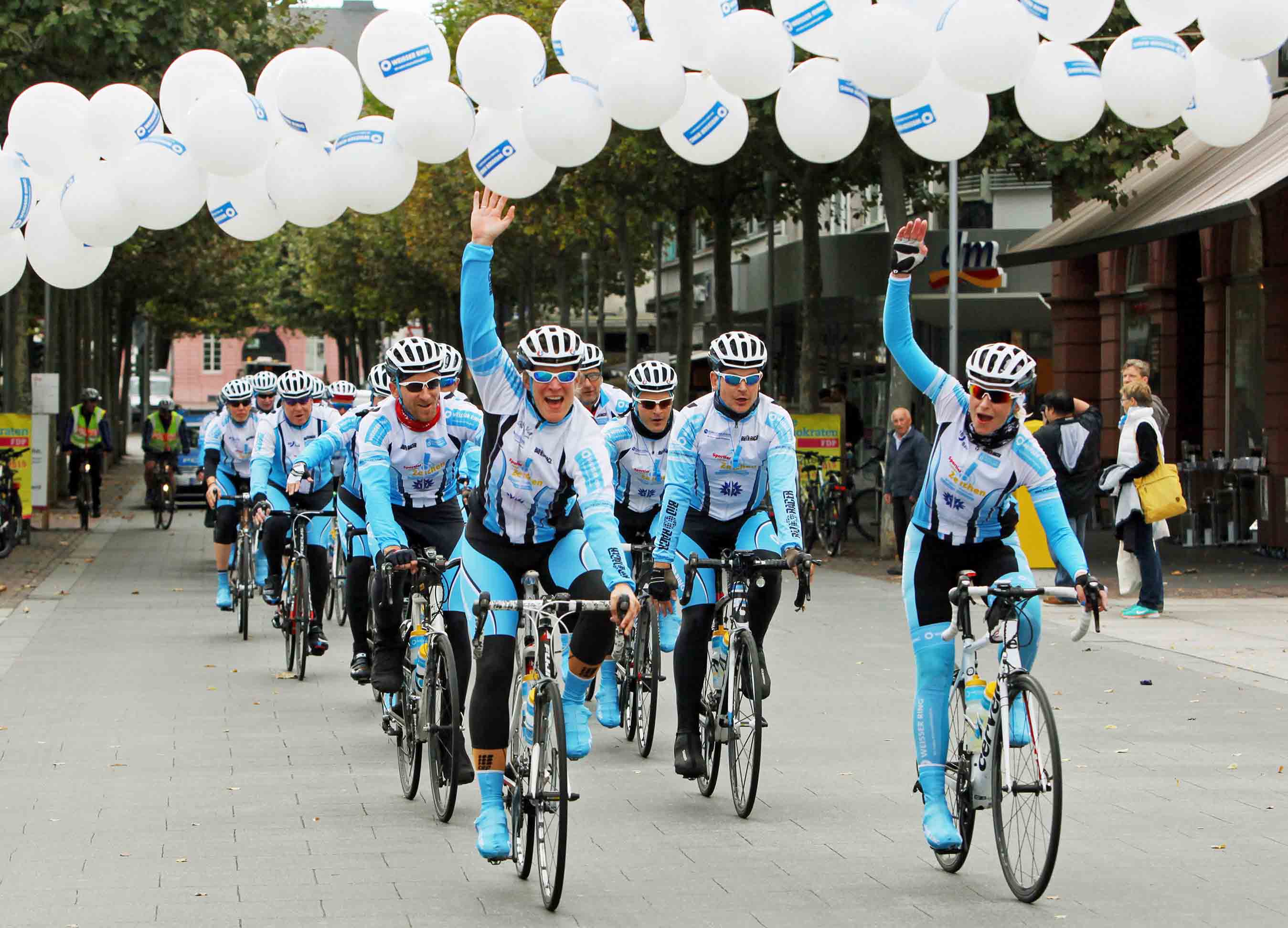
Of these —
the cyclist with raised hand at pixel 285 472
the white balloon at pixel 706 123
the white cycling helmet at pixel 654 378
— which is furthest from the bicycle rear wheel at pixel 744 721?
the cyclist with raised hand at pixel 285 472

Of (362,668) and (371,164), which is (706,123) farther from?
(362,668)

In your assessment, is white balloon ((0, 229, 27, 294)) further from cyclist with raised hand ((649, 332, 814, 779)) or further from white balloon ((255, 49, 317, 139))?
cyclist with raised hand ((649, 332, 814, 779))

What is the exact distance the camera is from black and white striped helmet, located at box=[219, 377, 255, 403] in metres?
15.8

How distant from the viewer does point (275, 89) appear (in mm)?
10438

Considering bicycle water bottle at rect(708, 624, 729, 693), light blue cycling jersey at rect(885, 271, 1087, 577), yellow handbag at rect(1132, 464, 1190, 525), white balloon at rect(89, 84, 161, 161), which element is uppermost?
Answer: white balloon at rect(89, 84, 161, 161)

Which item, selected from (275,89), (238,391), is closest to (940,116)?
(275,89)

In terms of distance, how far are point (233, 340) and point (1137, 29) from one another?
109811 millimetres

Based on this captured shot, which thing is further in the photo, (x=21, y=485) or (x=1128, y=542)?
(x=21, y=485)

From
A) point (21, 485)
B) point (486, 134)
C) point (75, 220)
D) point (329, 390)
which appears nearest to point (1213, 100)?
point (486, 134)

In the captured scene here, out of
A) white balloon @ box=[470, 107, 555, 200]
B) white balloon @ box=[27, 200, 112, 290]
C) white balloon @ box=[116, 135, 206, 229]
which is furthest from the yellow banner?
white balloon @ box=[470, 107, 555, 200]

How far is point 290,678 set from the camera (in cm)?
1238

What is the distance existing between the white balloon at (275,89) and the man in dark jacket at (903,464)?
395 inches

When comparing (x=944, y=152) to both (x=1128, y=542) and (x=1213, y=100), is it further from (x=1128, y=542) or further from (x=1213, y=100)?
(x=1128, y=542)

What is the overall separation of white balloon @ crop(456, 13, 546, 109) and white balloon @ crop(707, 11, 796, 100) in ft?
3.27
